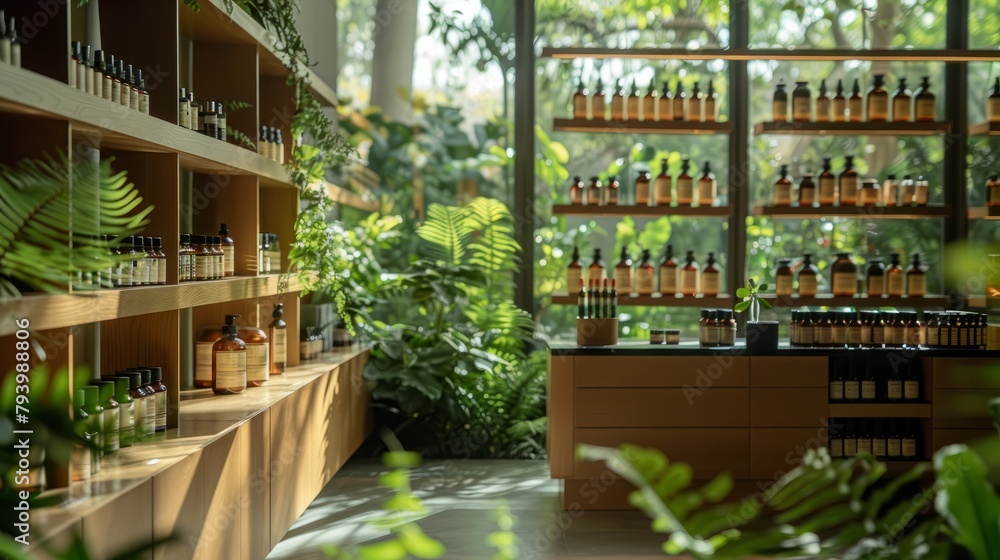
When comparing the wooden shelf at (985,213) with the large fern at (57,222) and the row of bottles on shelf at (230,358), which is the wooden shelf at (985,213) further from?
the large fern at (57,222)

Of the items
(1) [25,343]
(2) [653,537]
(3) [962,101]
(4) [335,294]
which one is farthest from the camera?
(3) [962,101]

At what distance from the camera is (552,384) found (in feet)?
14.4

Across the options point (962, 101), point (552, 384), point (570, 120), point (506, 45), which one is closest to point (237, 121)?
point (552, 384)

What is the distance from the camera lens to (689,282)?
17.4 feet

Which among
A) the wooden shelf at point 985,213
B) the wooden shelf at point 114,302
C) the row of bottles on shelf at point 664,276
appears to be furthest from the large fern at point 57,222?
the wooden shelf at point 985,213

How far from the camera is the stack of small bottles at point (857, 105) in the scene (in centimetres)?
539

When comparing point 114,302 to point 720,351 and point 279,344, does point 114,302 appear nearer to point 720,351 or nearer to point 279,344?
point 279,344

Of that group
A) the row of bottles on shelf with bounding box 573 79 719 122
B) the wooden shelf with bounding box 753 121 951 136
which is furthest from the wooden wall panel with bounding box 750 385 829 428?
the row of bottles on shelf with bounding box 573 79 719 122

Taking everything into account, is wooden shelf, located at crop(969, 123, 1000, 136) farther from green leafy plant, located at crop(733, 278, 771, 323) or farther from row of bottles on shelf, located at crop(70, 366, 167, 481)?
row of bottles on shelf, located at crop(70, 366, 167, 481)

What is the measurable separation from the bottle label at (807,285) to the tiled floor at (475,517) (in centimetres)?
165

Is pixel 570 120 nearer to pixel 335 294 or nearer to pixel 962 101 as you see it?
pixel 335 294

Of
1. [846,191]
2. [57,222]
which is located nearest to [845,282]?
[846,191]

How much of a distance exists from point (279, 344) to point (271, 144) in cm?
83

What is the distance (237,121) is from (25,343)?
194cm
